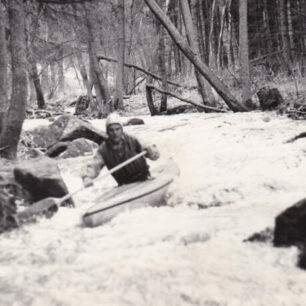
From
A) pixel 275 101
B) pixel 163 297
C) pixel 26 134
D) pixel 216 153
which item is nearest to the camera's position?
pixel 163 297

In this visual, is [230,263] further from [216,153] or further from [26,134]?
[26,134]

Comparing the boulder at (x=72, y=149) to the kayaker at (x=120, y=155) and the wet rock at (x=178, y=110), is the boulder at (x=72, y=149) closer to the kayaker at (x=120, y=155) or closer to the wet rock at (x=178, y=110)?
the kayaker at (x=120, y=155)

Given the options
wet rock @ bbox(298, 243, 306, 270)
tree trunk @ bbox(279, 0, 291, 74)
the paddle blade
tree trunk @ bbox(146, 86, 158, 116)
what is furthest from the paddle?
tree trunk @ bbox(279, 0, 291, 74)

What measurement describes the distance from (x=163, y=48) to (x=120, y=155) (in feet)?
26.7

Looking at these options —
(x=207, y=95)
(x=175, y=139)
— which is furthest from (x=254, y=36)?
(x=175, y=139)

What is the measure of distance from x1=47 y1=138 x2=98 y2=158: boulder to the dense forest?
1.16 meters

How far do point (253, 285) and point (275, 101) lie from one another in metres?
8.22

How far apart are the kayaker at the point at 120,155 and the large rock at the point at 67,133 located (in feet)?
11.6

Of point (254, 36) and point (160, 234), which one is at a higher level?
point (254, 36)

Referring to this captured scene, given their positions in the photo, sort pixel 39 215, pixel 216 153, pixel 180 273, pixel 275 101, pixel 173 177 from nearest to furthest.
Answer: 1. pixel 180 273
2. pixel 39 215
3. pixel 173 177
4. pixel 216 153
5. pixel 275 101

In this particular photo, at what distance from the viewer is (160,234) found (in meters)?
4.01

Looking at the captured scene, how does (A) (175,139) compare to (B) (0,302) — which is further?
(A) (175,139)

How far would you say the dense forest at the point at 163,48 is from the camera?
7.30 metres

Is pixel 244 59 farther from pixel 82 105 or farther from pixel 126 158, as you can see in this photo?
pixel 126 158
